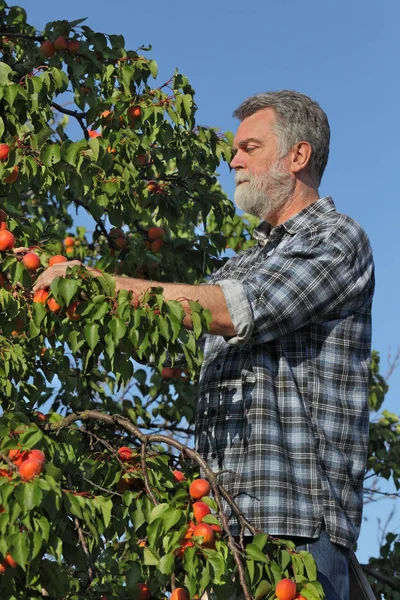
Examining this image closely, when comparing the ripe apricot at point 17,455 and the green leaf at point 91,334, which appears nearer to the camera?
the ripe apricot at point 17,455

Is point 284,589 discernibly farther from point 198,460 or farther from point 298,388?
point 298,388

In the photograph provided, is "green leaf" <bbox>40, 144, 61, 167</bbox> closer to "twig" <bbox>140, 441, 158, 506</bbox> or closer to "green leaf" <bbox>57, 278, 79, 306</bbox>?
"green leaf" <bbox>57, 278, 79, 306</bbox>

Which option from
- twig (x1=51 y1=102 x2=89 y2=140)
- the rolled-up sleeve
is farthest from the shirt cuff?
twig (x1=51 y1=102 x2=89 y2=140)

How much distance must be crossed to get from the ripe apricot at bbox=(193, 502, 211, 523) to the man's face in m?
1.21

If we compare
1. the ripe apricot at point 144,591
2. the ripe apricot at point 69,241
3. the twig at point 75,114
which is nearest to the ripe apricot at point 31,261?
the ripe apricot at point 144,591

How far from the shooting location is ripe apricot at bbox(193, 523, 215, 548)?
2283mm

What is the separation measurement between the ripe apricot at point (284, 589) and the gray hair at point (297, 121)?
149 cm

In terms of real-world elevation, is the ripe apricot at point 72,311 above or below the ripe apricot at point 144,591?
above

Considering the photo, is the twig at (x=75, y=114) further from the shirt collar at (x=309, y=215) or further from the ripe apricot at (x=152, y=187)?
the shirt collar at (x=309, y=215)

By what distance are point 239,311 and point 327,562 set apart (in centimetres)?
75

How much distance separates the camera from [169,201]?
15.9ft

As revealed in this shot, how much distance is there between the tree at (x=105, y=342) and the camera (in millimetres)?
2295

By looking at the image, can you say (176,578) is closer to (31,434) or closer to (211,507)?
(211,507)

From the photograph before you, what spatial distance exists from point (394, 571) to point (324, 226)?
9.80ft
